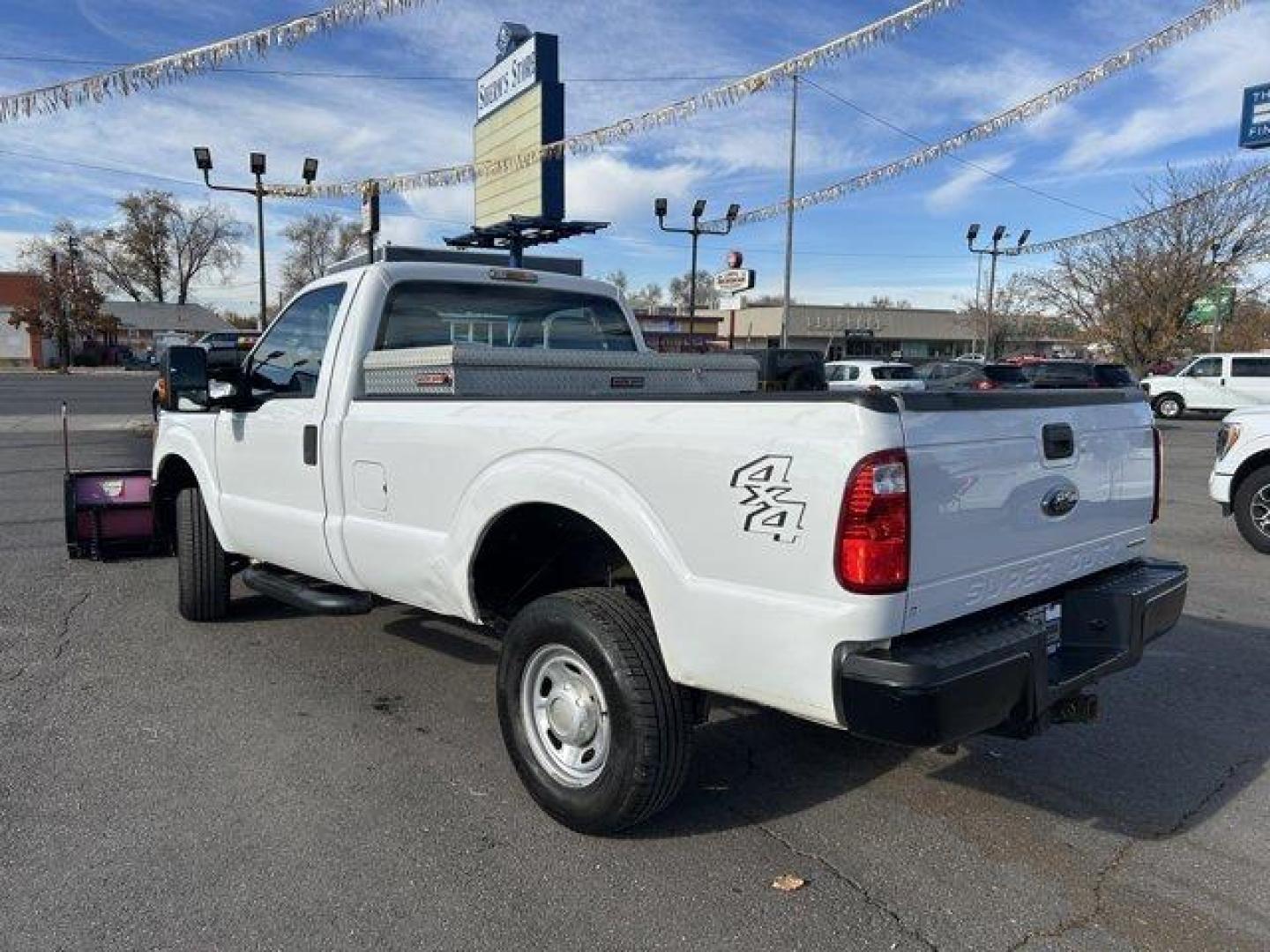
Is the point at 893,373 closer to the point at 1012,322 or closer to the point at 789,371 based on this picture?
the point at 789,371

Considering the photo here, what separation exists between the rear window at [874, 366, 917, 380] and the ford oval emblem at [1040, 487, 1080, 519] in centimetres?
1953

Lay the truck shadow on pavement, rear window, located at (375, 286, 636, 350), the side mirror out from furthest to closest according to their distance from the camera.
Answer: the side mirror → rear window, located at (375, 286, 636, 350) → the truck shadow on pavement

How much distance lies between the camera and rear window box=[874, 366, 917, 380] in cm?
2244

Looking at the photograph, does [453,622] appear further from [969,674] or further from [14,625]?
[969,674]

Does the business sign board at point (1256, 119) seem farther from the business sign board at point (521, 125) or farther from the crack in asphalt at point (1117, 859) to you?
the crack in asphalt at point (1117, 859)

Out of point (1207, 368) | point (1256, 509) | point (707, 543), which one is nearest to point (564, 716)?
point (707, 543)

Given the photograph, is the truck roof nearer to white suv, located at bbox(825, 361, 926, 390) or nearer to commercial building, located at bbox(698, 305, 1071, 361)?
white suv, located at bbox(825, 361, 926, 390)

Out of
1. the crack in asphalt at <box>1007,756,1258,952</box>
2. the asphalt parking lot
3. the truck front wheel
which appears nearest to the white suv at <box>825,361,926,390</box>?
the truck front wheel

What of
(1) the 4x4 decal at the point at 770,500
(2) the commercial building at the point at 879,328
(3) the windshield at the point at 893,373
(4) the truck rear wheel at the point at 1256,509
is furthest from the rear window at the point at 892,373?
(2) the commercial building at the point at 879,328

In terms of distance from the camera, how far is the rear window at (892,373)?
22438 millimetres

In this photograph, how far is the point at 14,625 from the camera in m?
5.59

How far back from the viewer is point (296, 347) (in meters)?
4.87

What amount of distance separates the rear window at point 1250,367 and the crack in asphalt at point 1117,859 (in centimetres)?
2691

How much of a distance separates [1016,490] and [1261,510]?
6760mm
